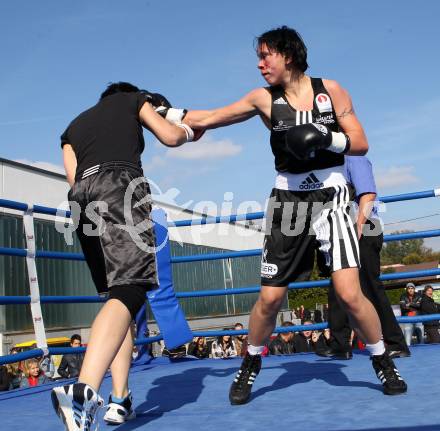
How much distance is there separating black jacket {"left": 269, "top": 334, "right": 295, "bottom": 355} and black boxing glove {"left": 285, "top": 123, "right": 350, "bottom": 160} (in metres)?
6.90

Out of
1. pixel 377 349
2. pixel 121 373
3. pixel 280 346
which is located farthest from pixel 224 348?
pixel 121 373

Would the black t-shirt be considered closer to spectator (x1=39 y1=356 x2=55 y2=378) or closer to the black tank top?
the black tank top

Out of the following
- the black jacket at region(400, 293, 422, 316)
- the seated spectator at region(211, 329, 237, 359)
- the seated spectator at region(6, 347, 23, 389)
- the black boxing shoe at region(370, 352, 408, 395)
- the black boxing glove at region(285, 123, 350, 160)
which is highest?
the black boxing glove at region(285, 123, 350, 160)

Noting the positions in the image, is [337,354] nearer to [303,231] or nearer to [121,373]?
[303,231]

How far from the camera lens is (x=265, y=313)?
2.90m

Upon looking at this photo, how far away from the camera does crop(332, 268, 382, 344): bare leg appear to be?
272 centimetres

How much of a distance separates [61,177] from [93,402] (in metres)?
17.8

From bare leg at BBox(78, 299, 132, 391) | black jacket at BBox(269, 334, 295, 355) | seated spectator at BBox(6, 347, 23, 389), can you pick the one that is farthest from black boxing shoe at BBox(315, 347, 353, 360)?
seated spectator at BBox(6, 347, 23, 389)

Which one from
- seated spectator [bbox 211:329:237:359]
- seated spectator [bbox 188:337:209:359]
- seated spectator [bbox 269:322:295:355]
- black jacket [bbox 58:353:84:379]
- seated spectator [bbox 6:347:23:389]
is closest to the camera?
black jacket [bbox 58:353:84:379]

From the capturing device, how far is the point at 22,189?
1734 cm

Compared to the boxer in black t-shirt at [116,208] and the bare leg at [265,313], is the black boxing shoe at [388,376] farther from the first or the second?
the boxer in black t-shirt at [116,208]

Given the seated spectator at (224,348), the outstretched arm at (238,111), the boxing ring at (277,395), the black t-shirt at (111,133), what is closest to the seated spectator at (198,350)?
the seated spectator at (224,348)

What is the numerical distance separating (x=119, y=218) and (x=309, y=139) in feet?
2.78

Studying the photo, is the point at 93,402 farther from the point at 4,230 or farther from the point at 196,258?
the point at 4,230
